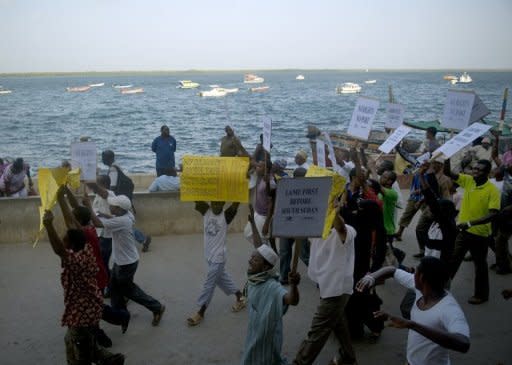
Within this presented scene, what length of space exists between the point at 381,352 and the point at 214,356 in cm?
183

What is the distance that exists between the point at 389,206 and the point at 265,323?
12.6 ft

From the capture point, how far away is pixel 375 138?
2628 cm

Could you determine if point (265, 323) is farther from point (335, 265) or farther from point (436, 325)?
point (436, 325)

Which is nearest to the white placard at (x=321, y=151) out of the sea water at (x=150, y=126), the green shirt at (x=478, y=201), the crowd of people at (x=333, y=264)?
the crowd of people at (x=333, y=264)

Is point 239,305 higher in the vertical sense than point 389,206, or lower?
lower

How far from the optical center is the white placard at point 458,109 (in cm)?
834

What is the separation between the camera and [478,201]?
7031 millimetres

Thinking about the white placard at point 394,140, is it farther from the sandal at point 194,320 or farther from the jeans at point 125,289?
the jeans at point 125,289

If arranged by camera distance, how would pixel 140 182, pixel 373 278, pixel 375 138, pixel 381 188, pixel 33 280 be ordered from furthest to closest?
pixel 375 138 → pixel 140 182 → pixel 33 280 → pixel 381 188 → pixel 373 278

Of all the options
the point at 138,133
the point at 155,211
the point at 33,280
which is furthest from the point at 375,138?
the point at 138,133

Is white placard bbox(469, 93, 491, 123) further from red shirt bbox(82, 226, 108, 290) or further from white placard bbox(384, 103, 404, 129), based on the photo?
red shirt bbox(82, 226, 108, 290)

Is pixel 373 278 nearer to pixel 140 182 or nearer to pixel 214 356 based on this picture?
pixel 214 356

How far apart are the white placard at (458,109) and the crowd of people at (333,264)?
3.47 ft

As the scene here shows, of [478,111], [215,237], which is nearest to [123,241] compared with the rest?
[215,237]
